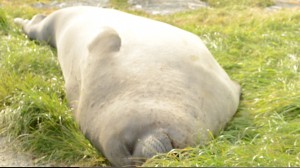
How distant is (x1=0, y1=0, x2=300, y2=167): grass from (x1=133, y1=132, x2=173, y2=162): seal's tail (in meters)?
0.05

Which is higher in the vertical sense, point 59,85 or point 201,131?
point 201,131

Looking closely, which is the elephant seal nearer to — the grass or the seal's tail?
the seal's tail

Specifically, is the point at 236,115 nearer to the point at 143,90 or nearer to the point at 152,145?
the point at 143,90

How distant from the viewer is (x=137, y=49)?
4090mm

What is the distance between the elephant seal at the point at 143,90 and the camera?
10.8 ft

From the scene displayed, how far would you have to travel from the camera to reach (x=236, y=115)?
4.23 m

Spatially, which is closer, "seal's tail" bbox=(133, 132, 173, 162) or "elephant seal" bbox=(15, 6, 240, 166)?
"seal's tail" bbox=(133, 132, 173, 162)

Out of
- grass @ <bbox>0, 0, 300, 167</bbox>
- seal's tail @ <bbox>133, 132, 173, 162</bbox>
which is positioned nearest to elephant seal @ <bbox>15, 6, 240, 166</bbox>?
seal's tail @ <bbox>133, 132, 173, 162</bbox>

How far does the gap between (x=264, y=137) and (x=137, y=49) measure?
1129 mm

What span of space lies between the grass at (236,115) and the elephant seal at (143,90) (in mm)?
118

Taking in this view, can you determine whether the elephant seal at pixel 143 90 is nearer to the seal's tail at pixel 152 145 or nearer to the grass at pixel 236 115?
the seal's tail at pixel 152 145

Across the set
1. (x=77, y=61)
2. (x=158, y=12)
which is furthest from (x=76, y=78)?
(x=158, y=12)

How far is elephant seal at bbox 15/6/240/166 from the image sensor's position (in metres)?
3.28

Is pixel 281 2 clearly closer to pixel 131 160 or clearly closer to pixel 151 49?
pixel 151 49
